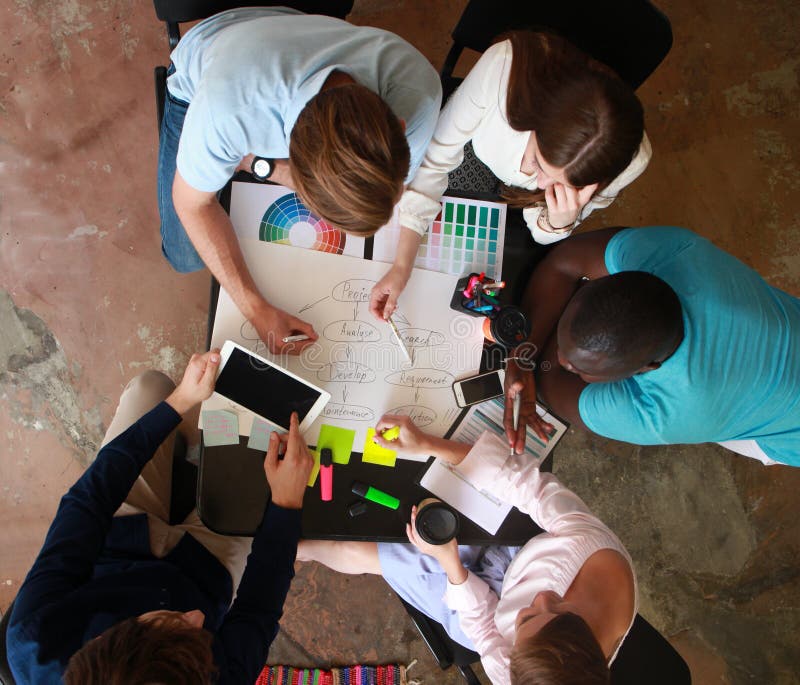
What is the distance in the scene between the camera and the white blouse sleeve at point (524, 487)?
1516 mm

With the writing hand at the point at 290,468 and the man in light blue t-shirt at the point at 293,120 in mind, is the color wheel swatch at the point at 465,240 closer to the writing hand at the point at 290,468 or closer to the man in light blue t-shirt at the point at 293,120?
the man in light blue t-shirt at the point at 293,120

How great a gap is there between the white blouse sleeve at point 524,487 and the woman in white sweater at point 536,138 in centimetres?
53

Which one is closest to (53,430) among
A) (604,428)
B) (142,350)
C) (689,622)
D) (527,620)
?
(142,350)

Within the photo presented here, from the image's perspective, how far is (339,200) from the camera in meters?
1.10

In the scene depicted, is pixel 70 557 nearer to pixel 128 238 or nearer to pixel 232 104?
pixel 232 104

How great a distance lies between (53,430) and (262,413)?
1463mm

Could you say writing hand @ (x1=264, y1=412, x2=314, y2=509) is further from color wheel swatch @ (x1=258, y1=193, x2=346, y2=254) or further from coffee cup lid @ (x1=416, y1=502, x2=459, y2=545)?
color wheel swatch @ (x1=258, y1=193, x2=346, y2=254)

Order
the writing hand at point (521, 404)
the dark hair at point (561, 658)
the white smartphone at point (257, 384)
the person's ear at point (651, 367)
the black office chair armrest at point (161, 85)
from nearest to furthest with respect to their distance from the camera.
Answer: the dark hair at point (561, 658)
the person's ear at point (651, 367)
the white smartphone at point (257, 384)
the writing hand at point (521, 404)
the black office chair armrest at point (161, 85)

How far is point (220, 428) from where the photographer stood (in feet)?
4.77

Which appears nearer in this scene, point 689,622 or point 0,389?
point 0,389

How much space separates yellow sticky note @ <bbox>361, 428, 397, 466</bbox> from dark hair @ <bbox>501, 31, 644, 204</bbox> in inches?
35.9

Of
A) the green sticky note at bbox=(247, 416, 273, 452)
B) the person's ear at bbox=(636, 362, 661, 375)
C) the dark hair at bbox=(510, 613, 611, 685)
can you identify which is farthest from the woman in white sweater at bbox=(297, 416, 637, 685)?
the person's ear at bbox=(636, 362, 661, 375)

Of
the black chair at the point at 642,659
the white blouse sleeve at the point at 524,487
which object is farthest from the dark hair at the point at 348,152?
the black chair at the point at 642,659

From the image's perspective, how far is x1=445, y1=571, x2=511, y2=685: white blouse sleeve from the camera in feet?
5.07
